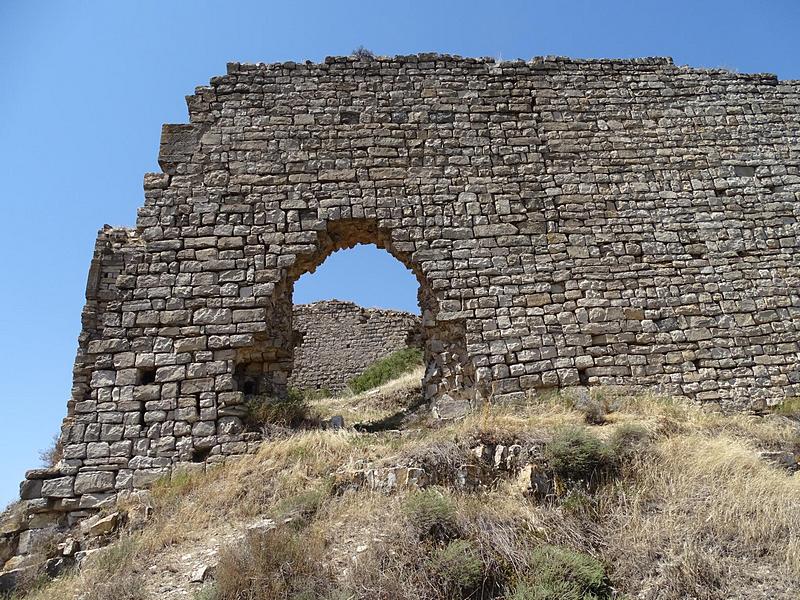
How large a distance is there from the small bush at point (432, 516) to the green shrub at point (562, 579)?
689 millimetres

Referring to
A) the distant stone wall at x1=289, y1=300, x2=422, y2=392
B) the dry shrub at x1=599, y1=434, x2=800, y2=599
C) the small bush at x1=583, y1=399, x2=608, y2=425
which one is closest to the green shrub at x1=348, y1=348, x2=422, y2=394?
the distant stone wall at x1=289, y1=300, x2=422, y2=392

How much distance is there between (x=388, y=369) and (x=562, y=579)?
10.5 m

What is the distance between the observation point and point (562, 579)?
406 centimetres

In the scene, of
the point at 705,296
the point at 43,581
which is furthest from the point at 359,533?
the point at 705,296

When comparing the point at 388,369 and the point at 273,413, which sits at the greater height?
the point at 273,413

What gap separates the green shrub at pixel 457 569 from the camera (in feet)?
13.5

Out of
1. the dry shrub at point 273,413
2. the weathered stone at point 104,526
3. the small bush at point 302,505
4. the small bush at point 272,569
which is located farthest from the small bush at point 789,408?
the weathered stone at point 104,526

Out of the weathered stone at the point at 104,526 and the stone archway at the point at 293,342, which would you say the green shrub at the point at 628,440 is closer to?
the stone archway at the point at 293,342

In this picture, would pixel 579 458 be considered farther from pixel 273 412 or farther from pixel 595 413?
pixel 273 412

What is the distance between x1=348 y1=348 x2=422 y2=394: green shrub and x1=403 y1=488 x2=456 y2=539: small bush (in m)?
9.00

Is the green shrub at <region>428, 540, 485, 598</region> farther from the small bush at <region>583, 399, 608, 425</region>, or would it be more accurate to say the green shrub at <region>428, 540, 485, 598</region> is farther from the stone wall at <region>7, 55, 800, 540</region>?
the stone wall at <region>7, 55, 800, 540</region>

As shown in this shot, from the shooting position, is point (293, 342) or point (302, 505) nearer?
point (302, 505)

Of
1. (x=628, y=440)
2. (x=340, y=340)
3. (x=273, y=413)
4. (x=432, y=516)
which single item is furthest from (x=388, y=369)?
(x=432, y=516)

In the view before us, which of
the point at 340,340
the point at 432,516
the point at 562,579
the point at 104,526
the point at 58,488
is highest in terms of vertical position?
the point at 340,340
